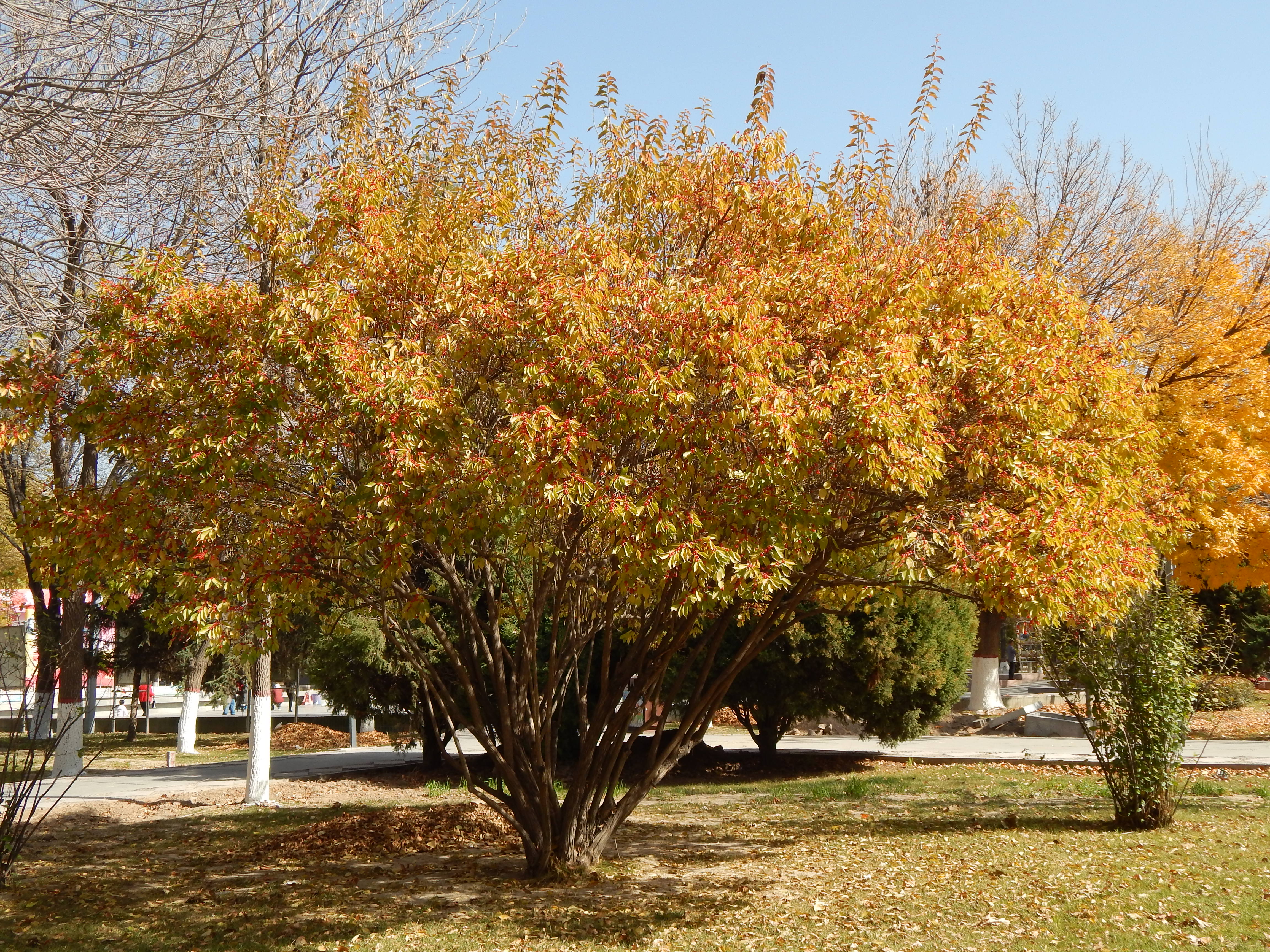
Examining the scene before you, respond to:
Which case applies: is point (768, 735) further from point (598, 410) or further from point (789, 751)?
point (598, 410)

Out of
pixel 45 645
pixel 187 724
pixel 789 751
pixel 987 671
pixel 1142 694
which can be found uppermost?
pixel 45 645

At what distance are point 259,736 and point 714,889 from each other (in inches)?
277

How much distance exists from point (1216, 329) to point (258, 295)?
15.2m

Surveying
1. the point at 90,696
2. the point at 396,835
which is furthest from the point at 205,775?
the point at 396,835

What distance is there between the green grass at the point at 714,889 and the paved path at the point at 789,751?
3.26 metres

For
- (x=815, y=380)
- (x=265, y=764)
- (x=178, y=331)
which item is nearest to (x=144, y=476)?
(x=178, y=331)

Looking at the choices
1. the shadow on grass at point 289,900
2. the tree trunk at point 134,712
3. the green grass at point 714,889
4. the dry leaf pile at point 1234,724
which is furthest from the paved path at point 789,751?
the shadow on grass at point 289,900

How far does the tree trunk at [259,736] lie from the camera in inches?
483

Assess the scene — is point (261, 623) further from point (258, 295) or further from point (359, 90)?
point (359, 90)

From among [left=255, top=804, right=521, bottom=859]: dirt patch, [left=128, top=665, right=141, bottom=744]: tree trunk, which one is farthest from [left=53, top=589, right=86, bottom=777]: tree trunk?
[left=255, top=804, right=521, bottom=859]: dirt patch

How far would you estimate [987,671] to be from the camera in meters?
25.5

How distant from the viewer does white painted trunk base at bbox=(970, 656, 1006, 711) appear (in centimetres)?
2511

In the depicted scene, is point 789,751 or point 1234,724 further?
point 1234,724

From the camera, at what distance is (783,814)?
1212 centimetres
